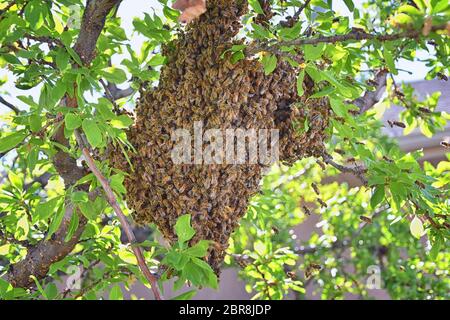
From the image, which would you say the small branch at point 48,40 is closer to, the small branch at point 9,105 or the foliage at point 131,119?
the foliage at point 131,119

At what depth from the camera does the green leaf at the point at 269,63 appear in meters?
1.42

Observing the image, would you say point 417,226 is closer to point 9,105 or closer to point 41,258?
point 41,258

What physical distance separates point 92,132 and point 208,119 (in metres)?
0.25

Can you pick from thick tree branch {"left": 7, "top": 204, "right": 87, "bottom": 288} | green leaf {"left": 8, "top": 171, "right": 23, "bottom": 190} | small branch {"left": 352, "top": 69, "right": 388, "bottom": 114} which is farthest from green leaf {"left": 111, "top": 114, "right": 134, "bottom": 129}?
small branch {"left": 352, "top": 69, "right": 388, "bottom": 114}

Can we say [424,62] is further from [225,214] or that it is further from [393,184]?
[225,214]

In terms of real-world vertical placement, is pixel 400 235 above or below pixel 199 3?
below

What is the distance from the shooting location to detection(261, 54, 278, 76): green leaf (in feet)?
4.67

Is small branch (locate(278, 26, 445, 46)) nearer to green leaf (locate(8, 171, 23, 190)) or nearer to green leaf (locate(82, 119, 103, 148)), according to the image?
green leaf (locate(82, 119, 103, 148))

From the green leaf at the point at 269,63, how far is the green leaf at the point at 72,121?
0.41 m

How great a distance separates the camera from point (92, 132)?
1.45m

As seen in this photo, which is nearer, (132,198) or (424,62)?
(132,198)

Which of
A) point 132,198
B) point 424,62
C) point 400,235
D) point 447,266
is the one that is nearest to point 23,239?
point 132,198
